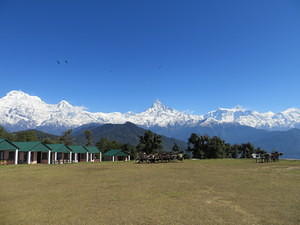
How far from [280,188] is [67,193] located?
35.3 ft

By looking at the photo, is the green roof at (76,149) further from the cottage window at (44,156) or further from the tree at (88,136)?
the tree at (88,136)

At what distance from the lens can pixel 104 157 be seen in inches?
3275

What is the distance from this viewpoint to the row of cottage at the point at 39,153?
1843 inches

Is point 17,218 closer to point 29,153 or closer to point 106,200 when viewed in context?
point 106,200

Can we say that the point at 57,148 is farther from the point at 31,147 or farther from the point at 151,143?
the point at 151,143

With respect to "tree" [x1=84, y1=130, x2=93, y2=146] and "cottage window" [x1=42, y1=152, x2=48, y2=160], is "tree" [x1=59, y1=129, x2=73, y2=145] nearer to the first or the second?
"tree" [x1=84, y1=130, x2=93, y2=146]

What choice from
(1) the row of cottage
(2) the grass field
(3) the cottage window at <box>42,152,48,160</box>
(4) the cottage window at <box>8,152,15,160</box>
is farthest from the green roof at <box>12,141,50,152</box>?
(2) the grass field

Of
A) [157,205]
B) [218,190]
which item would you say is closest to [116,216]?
[157,205]

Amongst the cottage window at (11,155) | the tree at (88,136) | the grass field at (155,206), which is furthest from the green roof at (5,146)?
the tree at (88,136)

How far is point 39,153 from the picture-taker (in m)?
55.4

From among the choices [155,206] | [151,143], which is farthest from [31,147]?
[155,206]

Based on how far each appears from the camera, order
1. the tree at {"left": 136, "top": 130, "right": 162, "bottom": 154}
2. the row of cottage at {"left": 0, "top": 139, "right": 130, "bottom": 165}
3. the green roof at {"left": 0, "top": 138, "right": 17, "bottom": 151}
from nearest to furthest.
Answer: the green roof at {"left": 0, "top": 138, "right": 17, "bottom": 151} → the row of cottage at {"left": 0, "top": 139, "right": 130, "bottom": 165} → the tree at {"left": 136, "top": 130, "right": 162, "bottom": 154}

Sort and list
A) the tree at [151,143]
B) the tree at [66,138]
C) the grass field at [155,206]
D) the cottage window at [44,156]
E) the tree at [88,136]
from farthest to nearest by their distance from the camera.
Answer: the tree at [66,138] → the tree at [88,136] → the tree at [151,143] → the cottage window at [44,156] → the grass field at [155,206]

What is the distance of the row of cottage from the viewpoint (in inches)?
1843
